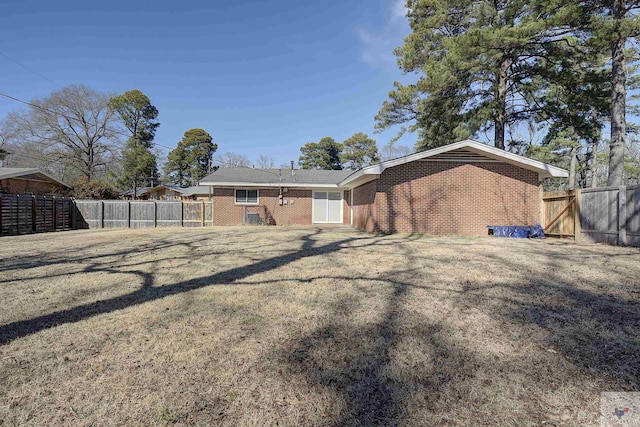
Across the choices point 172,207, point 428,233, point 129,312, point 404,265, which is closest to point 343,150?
point 172,207

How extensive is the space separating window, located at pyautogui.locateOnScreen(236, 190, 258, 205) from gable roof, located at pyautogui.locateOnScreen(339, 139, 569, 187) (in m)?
8.49

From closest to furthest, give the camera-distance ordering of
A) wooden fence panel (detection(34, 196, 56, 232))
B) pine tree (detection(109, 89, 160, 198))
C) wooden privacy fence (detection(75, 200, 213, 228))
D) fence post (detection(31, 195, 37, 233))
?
1. fence post (detection(31, 195, 37, 233))
2. wooden fence panel (detection(34, 196, 56, 232))
3. wooden privacy fence (detection(75, 200, 213, 228))
4. pine tree (detection(109, 89, 160, 198))

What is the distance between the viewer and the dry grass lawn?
206 centimetres

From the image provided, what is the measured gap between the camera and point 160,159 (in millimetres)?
39969

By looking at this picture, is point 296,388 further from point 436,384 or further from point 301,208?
point 301,208

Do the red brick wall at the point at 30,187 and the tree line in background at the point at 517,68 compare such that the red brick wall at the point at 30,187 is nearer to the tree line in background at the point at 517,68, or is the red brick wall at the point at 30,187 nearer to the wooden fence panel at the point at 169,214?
the wooden fence panel at the point at 169,214

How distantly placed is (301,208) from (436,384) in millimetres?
16972

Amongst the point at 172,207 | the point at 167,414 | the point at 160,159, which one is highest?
the point at 160,159

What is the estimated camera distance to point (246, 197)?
1855 cm

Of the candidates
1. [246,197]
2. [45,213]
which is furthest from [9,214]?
[246,197]

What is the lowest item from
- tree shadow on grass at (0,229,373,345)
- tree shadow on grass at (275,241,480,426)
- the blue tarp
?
tree shadow on grass at (275,241,480,426)

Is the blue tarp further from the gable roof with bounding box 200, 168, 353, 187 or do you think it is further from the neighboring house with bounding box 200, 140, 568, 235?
the gable roof with bounding box 200, 168, 353, 187

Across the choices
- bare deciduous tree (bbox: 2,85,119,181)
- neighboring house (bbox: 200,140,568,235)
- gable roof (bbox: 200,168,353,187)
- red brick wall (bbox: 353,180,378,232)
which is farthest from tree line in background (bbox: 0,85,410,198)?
neighboring house (bbox: 200,140,568,235)

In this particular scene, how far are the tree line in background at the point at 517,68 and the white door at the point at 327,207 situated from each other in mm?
4994
